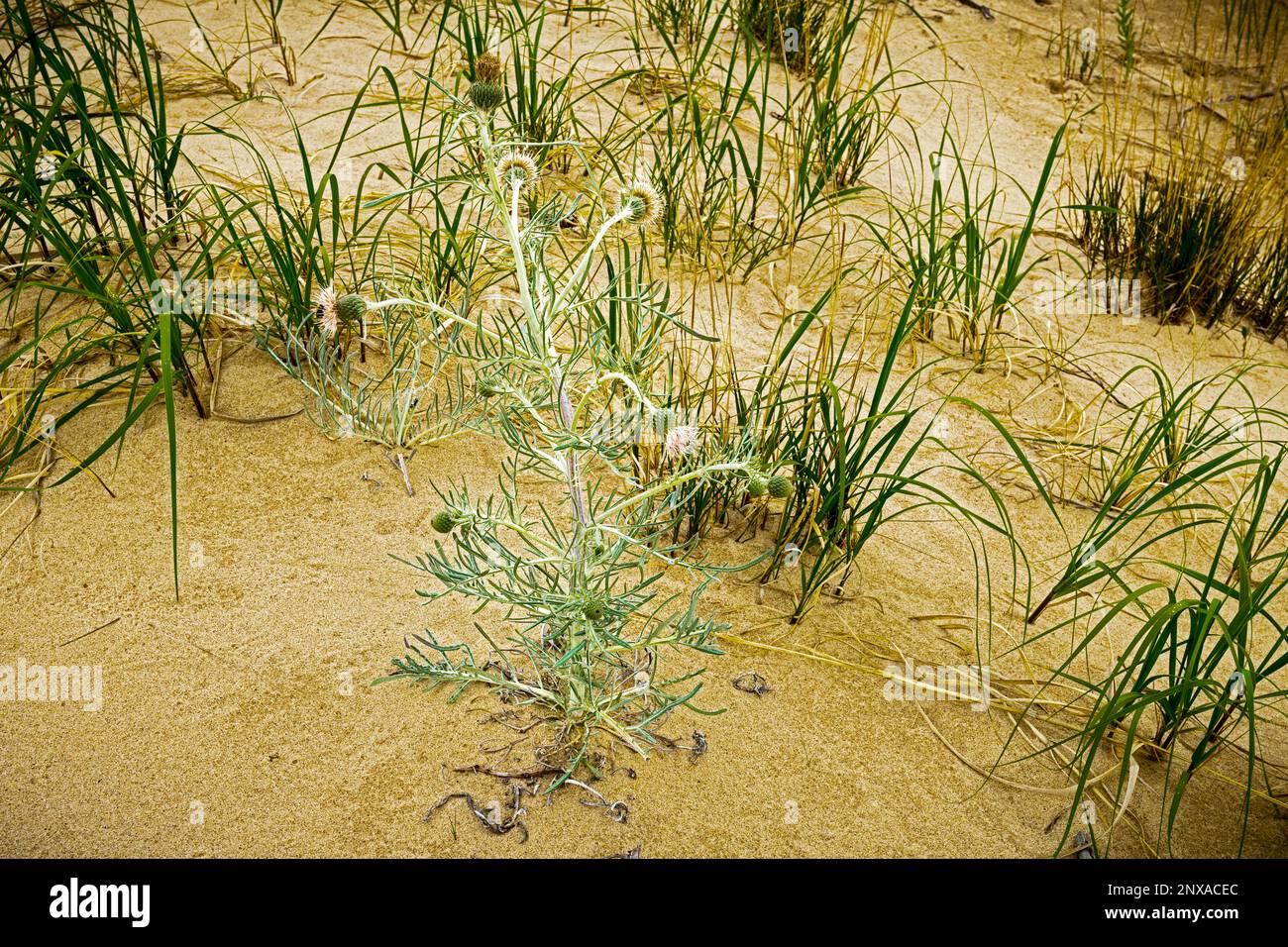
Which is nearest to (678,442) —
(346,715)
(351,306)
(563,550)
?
(563,550)

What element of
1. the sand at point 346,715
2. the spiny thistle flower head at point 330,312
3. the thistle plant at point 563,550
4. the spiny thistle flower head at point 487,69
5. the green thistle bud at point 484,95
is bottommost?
the sand at point 346,715

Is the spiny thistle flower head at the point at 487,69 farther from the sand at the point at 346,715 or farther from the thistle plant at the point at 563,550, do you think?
the sand at the point at 346,715

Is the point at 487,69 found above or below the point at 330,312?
above

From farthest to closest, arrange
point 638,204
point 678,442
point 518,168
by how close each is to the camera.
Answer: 1. point 518,168
2. point 638,204
3. point 678,442

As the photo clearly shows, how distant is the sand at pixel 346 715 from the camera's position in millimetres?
1648

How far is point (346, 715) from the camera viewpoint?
1783 millimetres

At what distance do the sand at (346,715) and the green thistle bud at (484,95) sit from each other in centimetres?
87

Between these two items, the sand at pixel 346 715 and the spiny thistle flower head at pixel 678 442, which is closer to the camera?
the spiny thistle flower head at pixel 678 442

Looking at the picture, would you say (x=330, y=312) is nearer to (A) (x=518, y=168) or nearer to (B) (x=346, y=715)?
(A) (x=518, y=168)

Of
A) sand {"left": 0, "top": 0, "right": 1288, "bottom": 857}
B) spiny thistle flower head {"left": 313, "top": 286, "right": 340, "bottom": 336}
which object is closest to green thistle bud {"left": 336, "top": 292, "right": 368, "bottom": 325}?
spiny thistle flower head {"left": 313, "top": 286, "right": 340, "bottom": 336}

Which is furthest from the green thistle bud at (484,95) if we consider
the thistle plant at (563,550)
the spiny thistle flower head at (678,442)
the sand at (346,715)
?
the sand at (346,715)

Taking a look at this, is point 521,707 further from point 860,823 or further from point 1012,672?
point 1012,672

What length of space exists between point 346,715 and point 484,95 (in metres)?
1.03

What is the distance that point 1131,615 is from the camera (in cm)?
214
